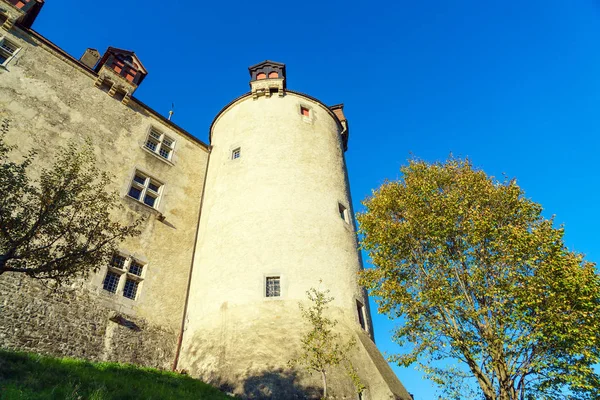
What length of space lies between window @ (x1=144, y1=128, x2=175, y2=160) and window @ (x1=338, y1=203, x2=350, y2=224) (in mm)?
11132

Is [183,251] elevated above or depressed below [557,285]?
above

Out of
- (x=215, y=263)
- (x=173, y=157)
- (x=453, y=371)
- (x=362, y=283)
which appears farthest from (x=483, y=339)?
(x=173, y=157)

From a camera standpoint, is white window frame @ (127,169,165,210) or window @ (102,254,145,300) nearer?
window @ (102,254,145,300)

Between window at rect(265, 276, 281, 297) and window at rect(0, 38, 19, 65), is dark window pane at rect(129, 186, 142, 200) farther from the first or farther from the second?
window at rect(265, 276, 281, 297)

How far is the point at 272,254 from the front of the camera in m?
17.8

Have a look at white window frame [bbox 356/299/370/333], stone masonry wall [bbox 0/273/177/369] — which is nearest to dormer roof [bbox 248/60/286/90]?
white window frame [bbox 356/299/370/333]

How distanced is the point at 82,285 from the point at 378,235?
12.7 metres

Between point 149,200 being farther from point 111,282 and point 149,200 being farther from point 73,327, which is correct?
point 73,327

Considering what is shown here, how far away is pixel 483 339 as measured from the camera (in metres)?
13.0

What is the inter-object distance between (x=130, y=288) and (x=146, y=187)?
599 cm

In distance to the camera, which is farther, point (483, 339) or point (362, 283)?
point (362, 283)

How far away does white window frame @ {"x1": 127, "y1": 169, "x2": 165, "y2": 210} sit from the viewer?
20.5m

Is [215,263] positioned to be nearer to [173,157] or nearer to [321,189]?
[321,189]

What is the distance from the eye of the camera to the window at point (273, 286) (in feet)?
55.2
